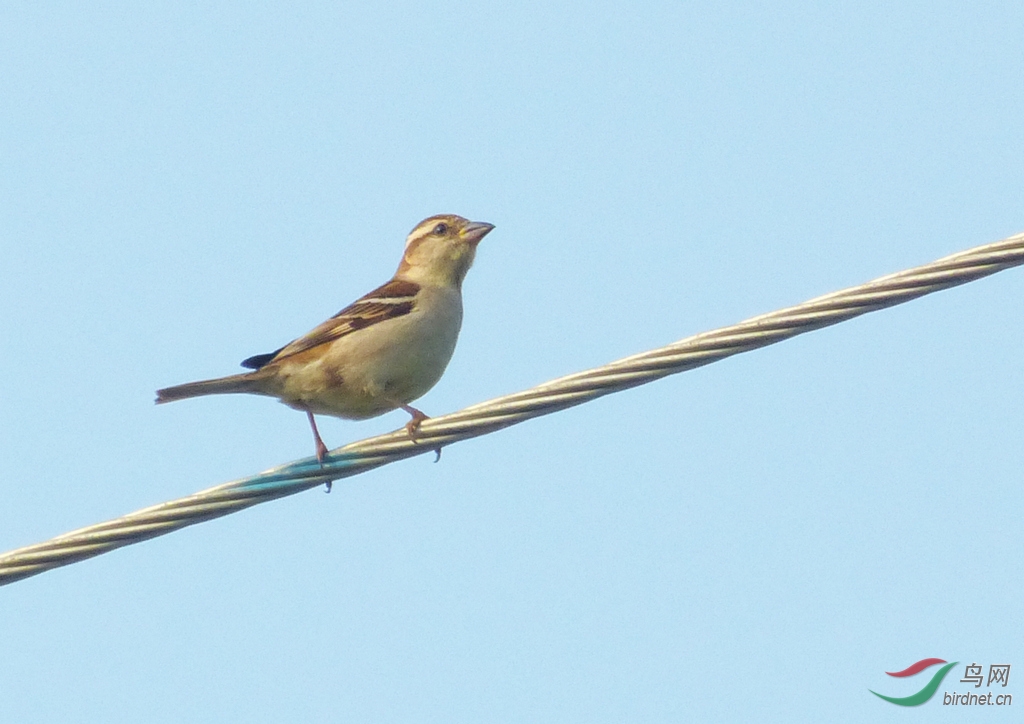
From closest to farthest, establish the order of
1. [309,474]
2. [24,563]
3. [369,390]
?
[24,563]
[309,474]
[369,390]

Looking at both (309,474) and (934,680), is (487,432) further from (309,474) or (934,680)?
(934,680)

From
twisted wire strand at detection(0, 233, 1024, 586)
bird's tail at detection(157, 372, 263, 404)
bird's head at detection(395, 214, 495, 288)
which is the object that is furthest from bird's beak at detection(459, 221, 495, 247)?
twisted wire strand at detection(0, 233, 1024, 586)

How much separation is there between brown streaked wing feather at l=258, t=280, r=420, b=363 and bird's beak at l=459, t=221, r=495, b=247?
944 mm

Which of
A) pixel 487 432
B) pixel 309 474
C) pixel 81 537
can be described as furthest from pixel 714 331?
pixel 81 537

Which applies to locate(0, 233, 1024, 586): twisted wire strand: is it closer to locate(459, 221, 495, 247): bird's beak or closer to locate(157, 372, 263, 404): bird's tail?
locate(157, 372, 263, 404): bird's tail

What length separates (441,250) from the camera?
10.8 meters

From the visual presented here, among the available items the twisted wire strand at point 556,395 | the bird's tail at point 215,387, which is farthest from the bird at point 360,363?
the twisted wire strand at point 556,395

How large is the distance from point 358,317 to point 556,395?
393 cm

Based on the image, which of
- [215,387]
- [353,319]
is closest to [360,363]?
[353,319]

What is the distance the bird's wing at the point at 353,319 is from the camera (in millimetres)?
9570

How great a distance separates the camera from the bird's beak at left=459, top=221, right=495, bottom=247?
429 inches

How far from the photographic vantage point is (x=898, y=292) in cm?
569

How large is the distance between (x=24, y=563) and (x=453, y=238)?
5470mm

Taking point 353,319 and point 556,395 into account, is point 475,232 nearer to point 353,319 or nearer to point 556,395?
point 353,319
